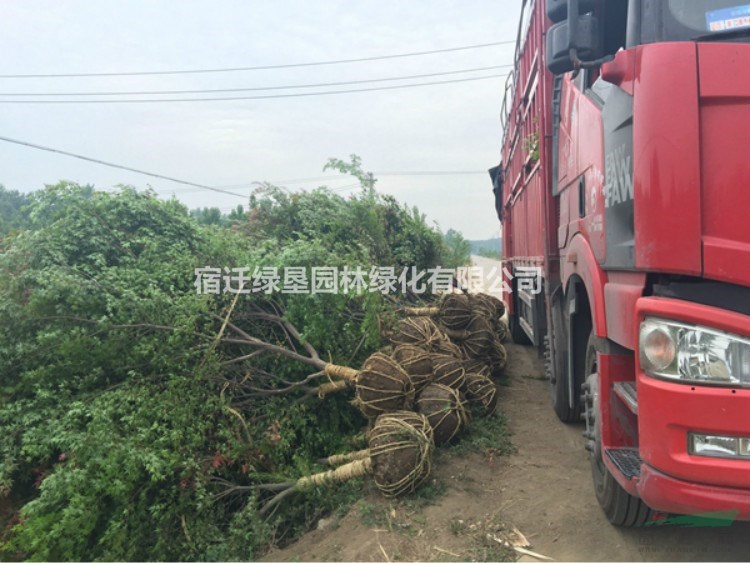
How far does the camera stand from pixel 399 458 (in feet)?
11.8

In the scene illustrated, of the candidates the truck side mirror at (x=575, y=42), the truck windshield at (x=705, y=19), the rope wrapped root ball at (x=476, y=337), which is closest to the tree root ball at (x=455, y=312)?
the rope wrapped root ball at (x=476, y=337)

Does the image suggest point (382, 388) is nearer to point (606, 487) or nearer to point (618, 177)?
point (606, 487)

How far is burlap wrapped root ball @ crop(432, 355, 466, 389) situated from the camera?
484 cm

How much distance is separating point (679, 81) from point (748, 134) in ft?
0.96

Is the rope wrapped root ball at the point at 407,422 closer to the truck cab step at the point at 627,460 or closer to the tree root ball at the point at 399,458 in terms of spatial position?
the tree root ball at the point at 399,458

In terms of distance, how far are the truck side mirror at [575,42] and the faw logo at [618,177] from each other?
455 millimetres

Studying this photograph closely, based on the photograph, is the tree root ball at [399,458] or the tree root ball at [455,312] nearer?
the tree root ball at [399,458]

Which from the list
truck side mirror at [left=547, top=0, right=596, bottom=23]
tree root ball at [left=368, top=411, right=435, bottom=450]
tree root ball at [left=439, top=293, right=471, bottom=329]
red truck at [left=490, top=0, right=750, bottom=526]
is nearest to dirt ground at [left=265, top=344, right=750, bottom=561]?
tree root ball at [left=368, top=411, right=435, bottom=450]

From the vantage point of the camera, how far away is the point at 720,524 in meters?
2.65

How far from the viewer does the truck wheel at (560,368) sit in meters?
4.34

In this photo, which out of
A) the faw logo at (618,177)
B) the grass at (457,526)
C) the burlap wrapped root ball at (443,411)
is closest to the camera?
the faw logo at (618,177)

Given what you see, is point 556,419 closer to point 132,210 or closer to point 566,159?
point 566,159

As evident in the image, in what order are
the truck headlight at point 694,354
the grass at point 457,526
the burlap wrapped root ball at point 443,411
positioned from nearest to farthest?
1. the truck headlight at point 694,354
2. the grass at point 457,526
3. the burlap wrapped root ball at point 443,411

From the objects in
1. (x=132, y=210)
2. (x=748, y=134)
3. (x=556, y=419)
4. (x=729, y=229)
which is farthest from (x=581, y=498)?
(x=132, y=210)
